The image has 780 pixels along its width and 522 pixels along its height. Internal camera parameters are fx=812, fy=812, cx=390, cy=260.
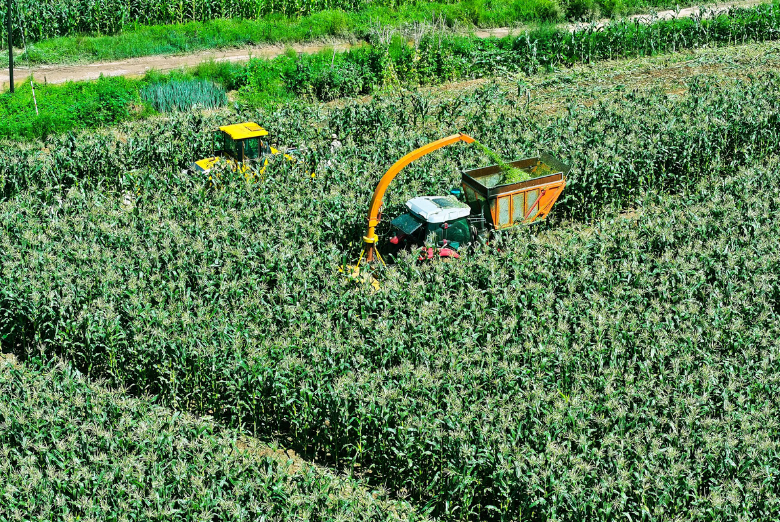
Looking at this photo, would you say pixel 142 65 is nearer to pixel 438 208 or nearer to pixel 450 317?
A: pixel 438 208

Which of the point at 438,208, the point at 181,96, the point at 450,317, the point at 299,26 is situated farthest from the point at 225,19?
the point at 450,317

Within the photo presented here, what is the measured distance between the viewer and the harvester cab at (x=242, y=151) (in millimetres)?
16266

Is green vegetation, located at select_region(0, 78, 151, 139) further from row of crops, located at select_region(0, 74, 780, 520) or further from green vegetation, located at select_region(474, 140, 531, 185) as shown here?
green vegetation, located at select_region(474, 140, 531, 185)

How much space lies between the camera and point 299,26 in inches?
1135

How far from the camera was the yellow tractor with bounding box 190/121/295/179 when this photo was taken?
16203 mm

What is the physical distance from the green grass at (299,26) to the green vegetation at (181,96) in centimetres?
520

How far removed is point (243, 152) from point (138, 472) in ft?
29.3

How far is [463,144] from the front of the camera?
56.7ft

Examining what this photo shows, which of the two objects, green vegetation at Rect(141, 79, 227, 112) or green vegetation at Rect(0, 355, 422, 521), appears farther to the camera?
green vegetation at Rect(141, 79, 227, 112)

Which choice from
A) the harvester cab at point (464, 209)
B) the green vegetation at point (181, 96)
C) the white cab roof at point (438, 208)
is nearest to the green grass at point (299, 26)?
the green vegetation at point (181, 96)

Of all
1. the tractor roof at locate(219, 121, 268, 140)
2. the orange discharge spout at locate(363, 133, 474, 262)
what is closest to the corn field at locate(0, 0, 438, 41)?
the tractor roof at locate(219, 121, 268, 140)

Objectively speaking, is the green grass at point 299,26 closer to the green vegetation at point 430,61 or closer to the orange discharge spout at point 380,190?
Result: the green vegetation at point 430,61

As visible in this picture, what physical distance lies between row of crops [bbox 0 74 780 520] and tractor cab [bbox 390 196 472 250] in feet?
1.95

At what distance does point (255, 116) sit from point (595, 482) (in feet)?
43.3
